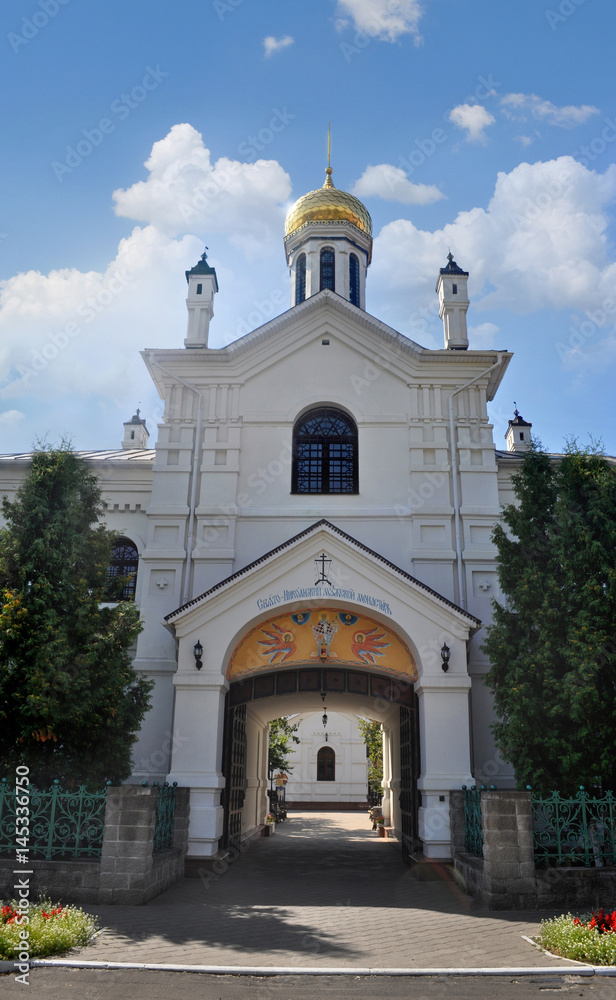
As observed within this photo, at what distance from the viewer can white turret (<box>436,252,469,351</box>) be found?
18750 mm

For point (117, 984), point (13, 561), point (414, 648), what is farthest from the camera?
point (414, 648)

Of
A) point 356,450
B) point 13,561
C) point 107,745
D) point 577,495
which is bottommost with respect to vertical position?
point 107,745

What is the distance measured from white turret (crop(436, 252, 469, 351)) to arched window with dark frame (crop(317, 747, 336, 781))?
30.7m

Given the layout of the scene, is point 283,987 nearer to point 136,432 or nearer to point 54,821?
point 54,821

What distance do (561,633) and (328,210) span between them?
647 inches

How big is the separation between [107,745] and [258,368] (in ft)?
31.4

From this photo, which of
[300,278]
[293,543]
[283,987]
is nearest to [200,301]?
[300,278]

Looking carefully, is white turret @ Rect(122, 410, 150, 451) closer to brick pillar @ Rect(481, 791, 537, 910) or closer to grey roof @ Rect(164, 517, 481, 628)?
grey roof @ Rect(164, 517, 481, 628)

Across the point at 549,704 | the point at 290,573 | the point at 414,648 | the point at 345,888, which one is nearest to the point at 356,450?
the point at 290,573

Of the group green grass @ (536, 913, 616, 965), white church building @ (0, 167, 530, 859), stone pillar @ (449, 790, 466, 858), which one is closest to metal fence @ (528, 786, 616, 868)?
stone pillar @ (449, 790, 466, 858)

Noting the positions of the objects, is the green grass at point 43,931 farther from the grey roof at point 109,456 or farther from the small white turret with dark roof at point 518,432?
the small white turret with dark roof at point 518,432

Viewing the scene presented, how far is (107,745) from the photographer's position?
12.3m

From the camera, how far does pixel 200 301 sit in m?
19.2

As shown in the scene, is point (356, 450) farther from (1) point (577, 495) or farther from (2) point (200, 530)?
(1) point (577, 495)
